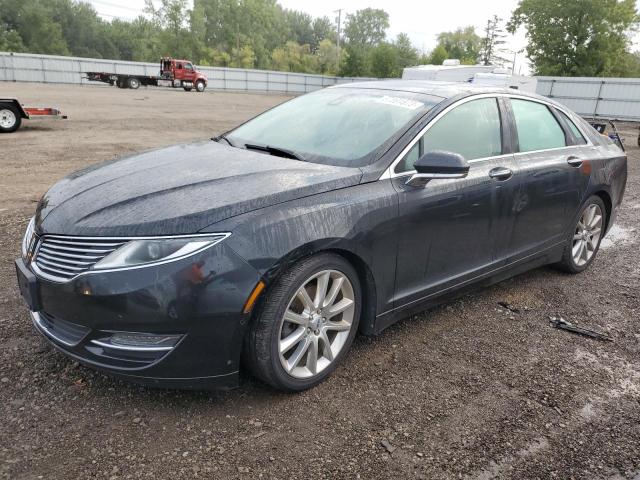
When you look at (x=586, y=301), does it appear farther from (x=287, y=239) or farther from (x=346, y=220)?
(x=287, y=239)

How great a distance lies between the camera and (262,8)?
87.4 metres

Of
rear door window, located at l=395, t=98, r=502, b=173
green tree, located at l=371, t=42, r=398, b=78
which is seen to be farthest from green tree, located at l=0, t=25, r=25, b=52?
rear door window, located at l=395, t=98, r=502, b=173

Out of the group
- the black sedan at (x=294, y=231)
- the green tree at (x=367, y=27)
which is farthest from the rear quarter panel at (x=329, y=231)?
Result: the green tree at (x=367, y=27)

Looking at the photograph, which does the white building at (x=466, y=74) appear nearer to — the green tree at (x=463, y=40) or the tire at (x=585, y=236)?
the tire at (x=585, y=236)

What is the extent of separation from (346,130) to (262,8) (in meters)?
92.4

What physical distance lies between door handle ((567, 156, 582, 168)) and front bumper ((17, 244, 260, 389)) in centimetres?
306

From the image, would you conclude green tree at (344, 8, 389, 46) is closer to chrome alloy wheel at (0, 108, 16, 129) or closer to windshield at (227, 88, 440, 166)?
chrome alloy wheel at (0, 108, 16, 129)

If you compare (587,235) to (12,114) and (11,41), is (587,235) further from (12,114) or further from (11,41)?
(11,41)

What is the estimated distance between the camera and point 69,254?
248 centimetres

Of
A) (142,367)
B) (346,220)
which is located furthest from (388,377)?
(142,367)

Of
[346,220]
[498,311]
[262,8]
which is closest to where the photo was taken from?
[346,220]

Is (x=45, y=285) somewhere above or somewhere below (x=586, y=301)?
above

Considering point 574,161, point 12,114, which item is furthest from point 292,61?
point 574,161

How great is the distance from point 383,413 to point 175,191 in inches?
61.3
